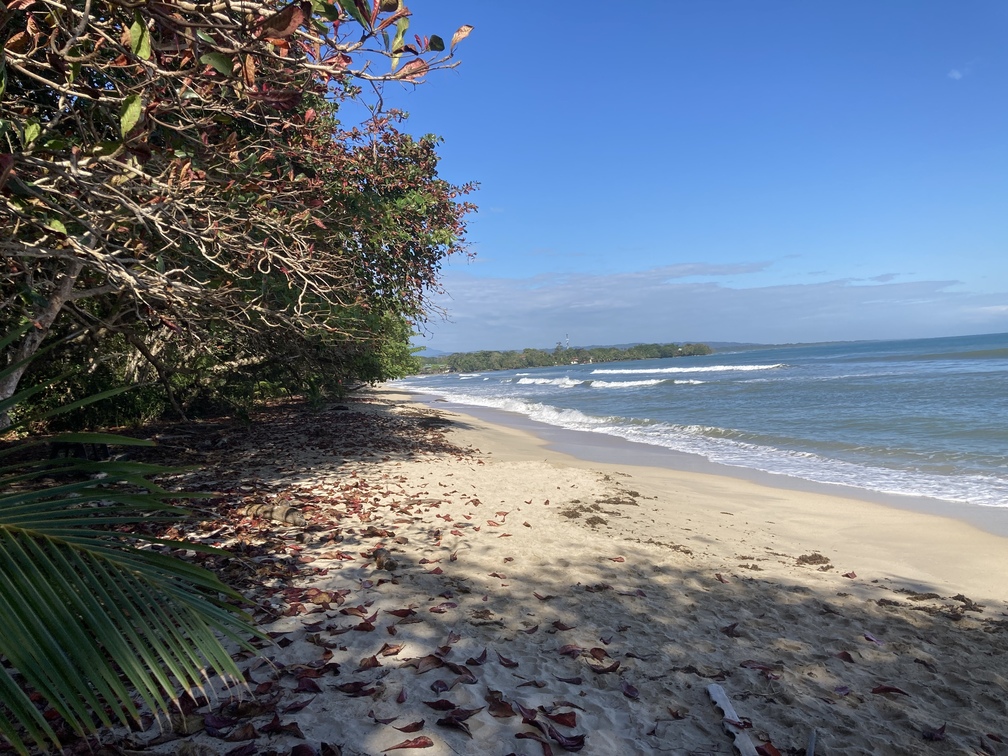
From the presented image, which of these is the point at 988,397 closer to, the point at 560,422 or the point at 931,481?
the point at 931,481

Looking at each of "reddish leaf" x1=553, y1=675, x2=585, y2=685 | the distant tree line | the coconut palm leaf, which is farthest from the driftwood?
the distant tree line

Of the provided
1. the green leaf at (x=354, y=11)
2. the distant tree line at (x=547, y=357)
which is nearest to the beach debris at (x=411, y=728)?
the green leaf at (x=354, y=11)

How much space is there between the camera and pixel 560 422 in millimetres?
21000

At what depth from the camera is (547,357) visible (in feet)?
412

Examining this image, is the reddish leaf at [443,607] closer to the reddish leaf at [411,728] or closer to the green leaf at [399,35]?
the reddish leaf at [411,728]

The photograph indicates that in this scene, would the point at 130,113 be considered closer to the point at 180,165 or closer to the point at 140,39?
the point at 140,39

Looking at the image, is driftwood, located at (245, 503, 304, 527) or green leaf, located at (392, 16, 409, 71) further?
driftwood, located at (245, 503, 304, 527)

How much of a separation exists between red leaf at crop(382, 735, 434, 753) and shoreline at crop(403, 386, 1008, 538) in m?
7.71

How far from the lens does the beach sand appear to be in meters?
2.68

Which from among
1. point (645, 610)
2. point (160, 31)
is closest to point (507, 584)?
point (645, 610)

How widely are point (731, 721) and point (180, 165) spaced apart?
4723 mm

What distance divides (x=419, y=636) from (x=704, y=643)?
183cm

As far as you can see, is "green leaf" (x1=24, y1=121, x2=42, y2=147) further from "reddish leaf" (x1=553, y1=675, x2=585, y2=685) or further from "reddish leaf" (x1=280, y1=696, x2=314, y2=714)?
"reddish leaf" (x1=553, y1=675, x2=585, y2=685)

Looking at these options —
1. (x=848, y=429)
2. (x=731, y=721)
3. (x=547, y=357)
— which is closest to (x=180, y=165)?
(x=731, y=721)
